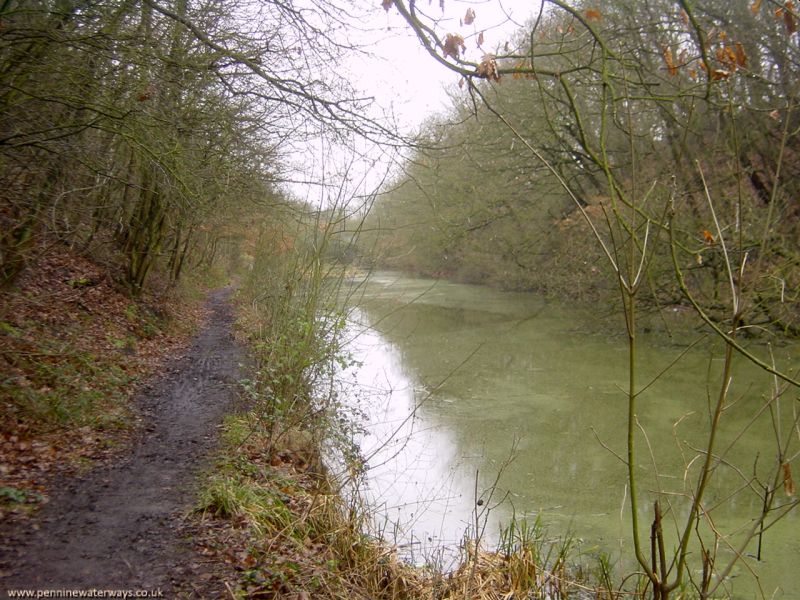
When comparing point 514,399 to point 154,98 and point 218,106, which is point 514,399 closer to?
point 218,106

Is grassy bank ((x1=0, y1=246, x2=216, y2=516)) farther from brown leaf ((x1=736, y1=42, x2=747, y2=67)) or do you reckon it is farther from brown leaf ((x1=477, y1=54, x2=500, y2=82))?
brown leaf ((x1=736, y1=42, x2=747, y2=67))

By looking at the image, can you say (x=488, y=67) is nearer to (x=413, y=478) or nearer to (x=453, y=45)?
(x=453, y=45)

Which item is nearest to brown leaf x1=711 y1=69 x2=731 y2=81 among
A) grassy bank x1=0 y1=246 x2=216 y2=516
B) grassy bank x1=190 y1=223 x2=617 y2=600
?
grassy bank x1=190 y1=223 x2=617 y2=600

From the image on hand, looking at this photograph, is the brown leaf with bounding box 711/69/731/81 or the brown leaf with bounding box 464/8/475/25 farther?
the brown leaf with bounding box 464/8/475/25

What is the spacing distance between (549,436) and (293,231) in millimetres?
4638

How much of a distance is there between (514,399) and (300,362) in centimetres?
508

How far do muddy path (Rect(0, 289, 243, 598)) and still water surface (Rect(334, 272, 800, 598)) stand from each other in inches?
68.5

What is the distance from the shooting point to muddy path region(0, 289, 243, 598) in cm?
350

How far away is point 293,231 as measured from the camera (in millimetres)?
9484

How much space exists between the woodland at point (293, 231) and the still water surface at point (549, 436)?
0.33m

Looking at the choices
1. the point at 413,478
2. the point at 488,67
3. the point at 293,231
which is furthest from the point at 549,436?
the point at 488,67

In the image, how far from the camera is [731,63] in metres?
2.78

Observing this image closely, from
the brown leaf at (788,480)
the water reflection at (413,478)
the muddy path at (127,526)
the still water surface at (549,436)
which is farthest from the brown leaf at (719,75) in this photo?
the muddy path at (127,526)

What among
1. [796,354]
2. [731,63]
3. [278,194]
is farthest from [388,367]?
[731,63]
